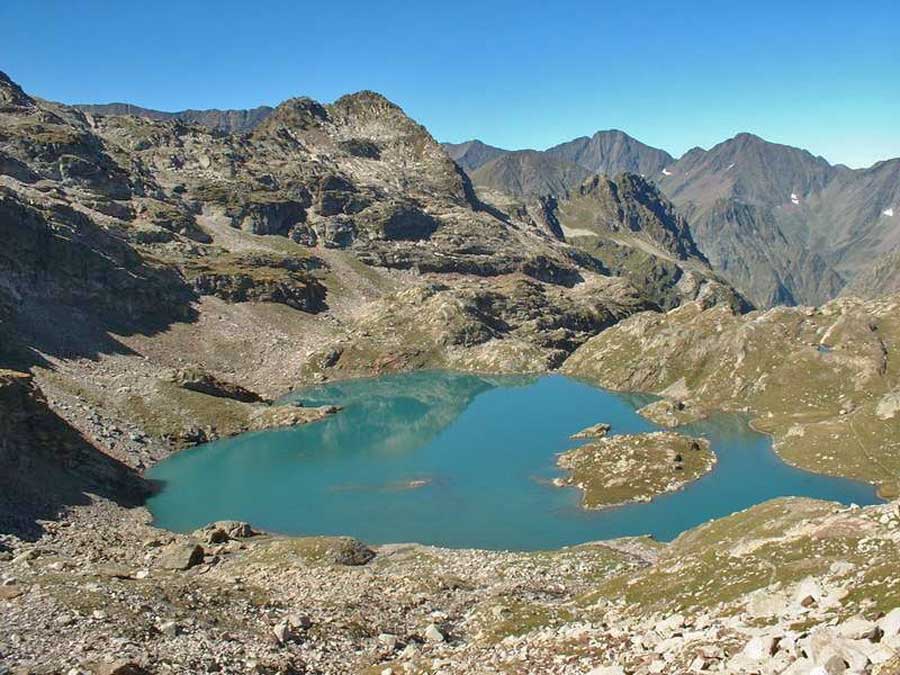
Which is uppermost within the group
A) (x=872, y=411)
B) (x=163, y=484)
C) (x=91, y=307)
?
(x=91, y=307)

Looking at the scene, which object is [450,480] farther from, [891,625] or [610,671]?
[891,625]

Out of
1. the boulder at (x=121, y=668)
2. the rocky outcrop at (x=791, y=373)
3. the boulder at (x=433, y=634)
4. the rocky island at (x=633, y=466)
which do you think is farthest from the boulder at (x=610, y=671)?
the rocky outcrop at (x=791, y=373)

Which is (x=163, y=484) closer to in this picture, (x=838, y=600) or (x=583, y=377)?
(x=838, y=600)

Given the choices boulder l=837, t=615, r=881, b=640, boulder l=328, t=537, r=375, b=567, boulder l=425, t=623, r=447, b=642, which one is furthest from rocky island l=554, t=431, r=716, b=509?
boulder l=837, t=615, r=881, b=640

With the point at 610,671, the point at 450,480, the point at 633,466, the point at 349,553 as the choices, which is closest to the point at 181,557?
the point at 349,553

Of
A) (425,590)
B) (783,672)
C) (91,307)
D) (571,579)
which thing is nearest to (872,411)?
(571,579)

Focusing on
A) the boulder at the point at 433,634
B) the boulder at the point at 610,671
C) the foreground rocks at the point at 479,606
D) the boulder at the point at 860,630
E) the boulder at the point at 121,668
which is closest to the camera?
the boulder at the point at 860,630

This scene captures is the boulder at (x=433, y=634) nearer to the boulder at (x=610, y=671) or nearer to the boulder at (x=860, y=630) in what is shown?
the boulder at (x=610, y=671)
